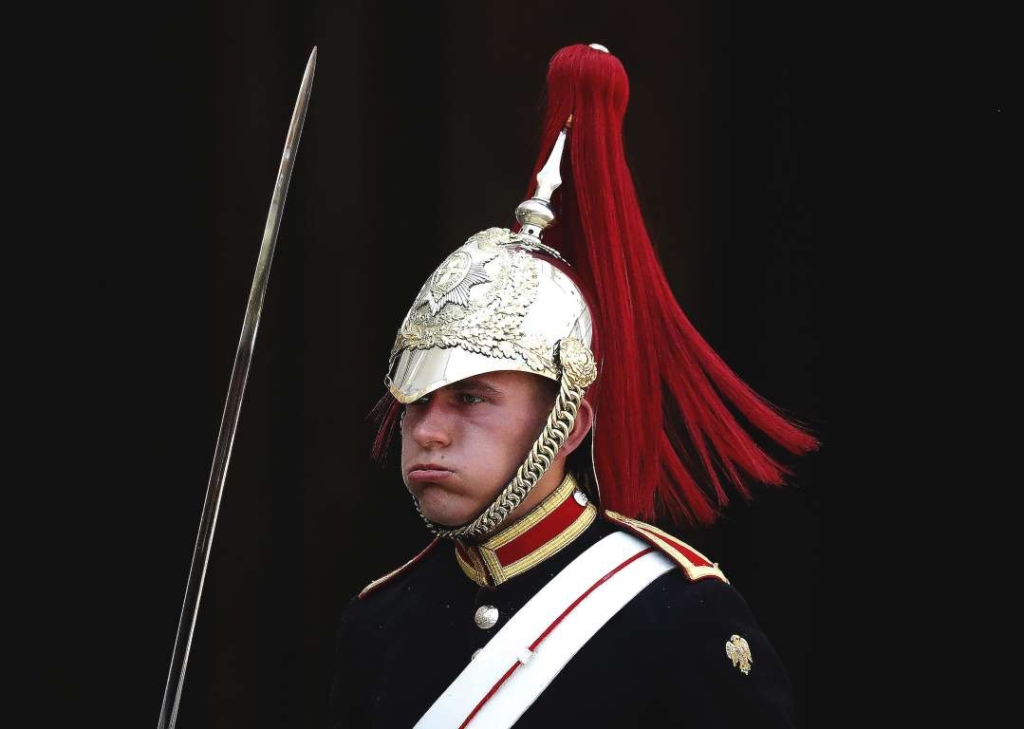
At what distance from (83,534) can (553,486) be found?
1459mm

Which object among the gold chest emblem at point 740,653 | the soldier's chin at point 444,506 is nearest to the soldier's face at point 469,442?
the soldier's chin at point 444,506

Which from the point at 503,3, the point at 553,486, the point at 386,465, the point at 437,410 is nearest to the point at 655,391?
the point at 553,486

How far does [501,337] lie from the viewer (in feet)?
5.93

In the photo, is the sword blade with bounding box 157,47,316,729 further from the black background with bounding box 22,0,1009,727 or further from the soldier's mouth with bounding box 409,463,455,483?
the black background with bounding box 22,0,1009,727

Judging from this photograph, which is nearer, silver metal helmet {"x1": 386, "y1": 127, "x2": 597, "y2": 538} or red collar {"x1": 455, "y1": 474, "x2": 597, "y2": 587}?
silver metal helmet {"x1": 386, "y1": 127, "x2": 597, "y2": 538}

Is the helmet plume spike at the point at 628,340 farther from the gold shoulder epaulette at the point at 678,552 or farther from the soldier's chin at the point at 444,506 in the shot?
the soldier's chin at the point at 444,506

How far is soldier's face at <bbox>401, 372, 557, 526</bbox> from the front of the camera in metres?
1.81

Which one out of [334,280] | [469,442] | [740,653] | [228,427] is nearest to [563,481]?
[469,442]

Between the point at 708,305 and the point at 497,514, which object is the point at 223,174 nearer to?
the point at 708,305

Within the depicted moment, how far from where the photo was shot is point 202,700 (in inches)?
116

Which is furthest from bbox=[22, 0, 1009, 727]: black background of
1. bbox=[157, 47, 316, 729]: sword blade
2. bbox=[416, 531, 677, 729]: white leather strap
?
bbox=[157, 47, 316, 729]: sword blade

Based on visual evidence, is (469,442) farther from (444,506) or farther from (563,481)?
(563,481)

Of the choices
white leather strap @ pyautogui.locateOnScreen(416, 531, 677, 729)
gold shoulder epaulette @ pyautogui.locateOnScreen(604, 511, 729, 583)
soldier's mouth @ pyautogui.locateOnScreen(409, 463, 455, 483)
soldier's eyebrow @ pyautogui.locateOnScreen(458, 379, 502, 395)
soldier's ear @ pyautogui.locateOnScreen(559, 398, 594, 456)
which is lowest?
white leather strap @ pyautogui.locateOnScreen(416, 531, 677, 729)

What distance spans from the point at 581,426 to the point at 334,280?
1266 millimetres
